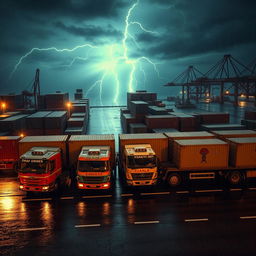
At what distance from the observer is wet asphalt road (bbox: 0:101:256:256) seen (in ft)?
35.6

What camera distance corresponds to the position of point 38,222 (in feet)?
43.4

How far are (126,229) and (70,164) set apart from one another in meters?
9.02

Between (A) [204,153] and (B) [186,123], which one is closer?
(A) [204,153]

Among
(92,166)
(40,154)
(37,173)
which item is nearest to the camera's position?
(37,173)

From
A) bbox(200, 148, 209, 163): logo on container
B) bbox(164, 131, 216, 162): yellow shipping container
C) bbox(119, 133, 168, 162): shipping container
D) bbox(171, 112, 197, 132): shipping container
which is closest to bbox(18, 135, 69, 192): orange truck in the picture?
bbox(119, 133, 168, 162): shipping container

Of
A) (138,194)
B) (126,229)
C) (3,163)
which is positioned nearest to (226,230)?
(126,229)

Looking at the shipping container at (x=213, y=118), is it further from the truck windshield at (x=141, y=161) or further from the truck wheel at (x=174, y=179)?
the truck windshield at (x=141, y=161)

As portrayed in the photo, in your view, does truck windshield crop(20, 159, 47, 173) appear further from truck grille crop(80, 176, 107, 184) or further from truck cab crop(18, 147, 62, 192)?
truck grille crop(80, 176, 107, 184)

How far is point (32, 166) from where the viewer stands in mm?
15586

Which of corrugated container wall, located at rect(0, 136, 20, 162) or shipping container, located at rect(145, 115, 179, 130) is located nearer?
corrugated container wall, located at rect(0, 136, 20, 162)

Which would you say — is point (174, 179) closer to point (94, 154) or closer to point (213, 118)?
point (94, 154)

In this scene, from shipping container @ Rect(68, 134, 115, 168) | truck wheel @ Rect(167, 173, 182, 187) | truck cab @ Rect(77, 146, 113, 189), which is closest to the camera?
truck cab @ Rect(77, 146, 113, 189)

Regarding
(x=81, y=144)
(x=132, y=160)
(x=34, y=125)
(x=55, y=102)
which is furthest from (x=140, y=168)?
(x=55, y=102)

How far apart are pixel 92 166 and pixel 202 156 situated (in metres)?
8.60
